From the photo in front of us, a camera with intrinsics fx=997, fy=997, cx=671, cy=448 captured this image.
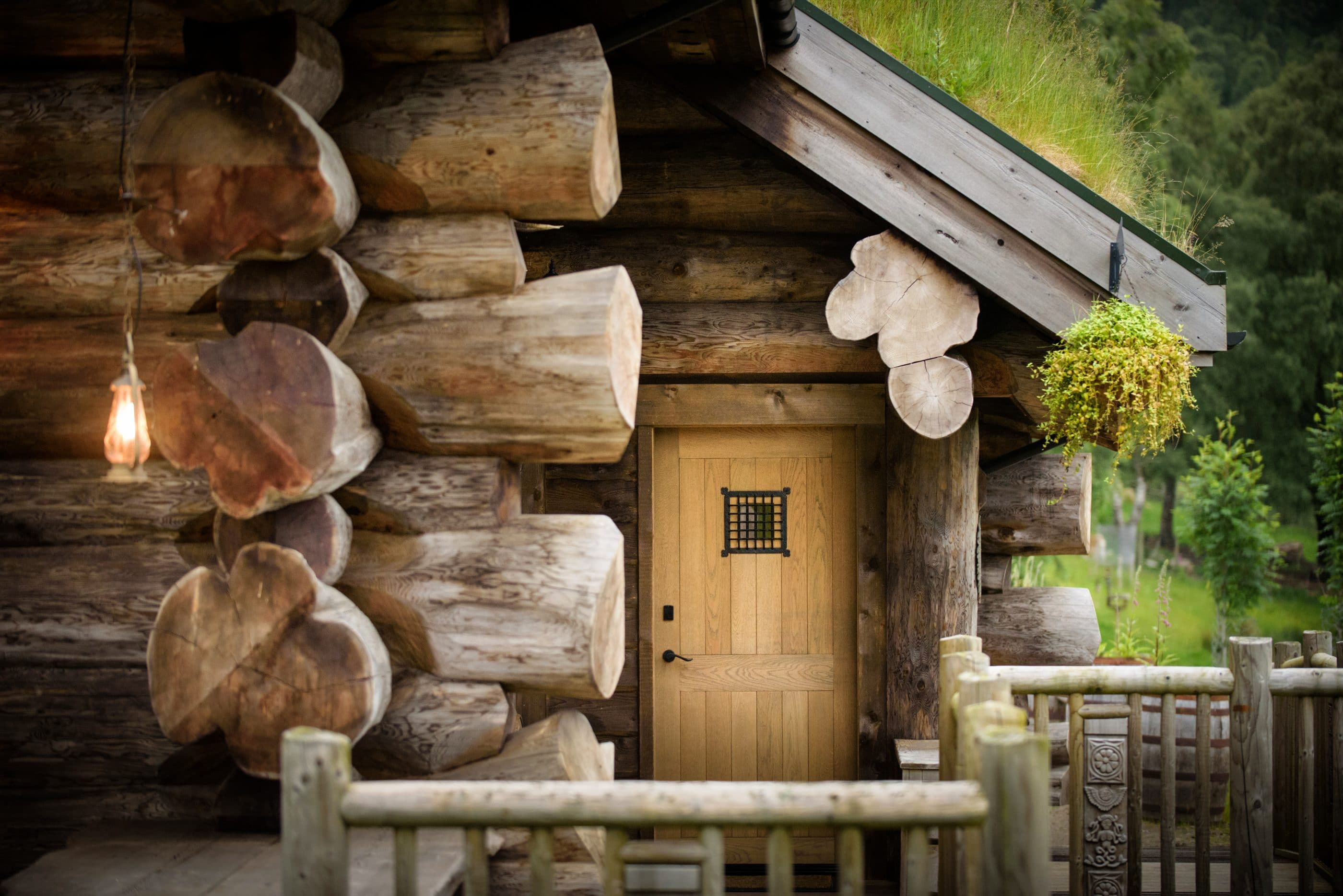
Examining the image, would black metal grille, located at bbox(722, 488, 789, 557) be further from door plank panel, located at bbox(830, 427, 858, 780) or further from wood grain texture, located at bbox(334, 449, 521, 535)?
wood grain texture, located at bbox(334, 449, 521, 535)

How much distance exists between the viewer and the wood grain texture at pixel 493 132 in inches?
115

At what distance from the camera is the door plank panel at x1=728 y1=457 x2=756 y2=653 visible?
5.09 meters

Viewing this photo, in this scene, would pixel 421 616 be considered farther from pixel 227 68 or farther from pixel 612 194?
pixel 227 68

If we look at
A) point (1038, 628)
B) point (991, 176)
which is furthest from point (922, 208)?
point (1038, 628)

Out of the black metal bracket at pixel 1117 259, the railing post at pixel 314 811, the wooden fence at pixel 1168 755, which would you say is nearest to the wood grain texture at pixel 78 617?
the railing post at pixel 314 811

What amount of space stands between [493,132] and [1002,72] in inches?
104

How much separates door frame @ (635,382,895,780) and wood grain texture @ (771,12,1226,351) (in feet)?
4.13

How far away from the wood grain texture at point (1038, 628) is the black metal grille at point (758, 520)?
111 cm

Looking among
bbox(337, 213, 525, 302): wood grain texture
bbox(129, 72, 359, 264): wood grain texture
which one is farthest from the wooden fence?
bbox(129, 72, 359, 264): wood grain texture

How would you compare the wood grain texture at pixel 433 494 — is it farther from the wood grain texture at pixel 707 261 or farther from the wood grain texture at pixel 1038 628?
the wood grain texture at pixel 1038 628

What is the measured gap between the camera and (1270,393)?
1382 cm

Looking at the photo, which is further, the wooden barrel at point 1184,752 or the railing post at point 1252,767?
the wooden barrel at point 1184,752

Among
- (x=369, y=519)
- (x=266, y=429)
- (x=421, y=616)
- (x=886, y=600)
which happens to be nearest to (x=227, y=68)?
(x=266, y=429)

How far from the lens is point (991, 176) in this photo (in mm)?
Result: 3893
